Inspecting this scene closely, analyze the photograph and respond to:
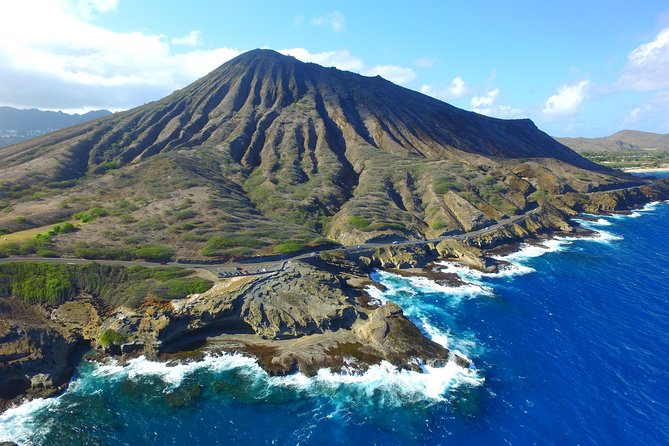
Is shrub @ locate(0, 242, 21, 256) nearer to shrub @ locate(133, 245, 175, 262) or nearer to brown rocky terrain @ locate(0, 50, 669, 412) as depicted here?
brown rocky terrain @ locate(0, 50, 669, 412)

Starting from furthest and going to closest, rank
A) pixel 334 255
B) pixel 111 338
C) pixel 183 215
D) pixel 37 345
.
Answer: pixel 183 215 → pixel 334 255 → pixel 111 338 → pixel 37 345

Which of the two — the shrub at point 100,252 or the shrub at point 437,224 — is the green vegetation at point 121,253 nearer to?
the shrub at point 100,252

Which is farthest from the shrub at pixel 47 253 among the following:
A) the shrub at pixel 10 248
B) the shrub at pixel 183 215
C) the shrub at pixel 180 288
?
the shrub at pixel 183 215

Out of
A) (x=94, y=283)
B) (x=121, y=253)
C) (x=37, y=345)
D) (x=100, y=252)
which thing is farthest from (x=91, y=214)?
(x=37, y=345)

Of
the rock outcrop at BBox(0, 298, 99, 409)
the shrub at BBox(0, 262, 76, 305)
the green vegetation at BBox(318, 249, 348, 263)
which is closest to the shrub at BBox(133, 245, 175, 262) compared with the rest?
the shrub at BBox(0, 262, 76, 305)

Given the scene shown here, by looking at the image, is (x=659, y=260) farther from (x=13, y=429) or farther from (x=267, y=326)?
(x=13, y=429)

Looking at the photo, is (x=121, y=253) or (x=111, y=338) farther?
(x=121, y=253)

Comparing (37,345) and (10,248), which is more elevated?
(10,248)

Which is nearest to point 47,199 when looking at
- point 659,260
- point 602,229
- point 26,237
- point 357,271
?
point 26,237

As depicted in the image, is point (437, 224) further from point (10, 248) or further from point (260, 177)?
point (10, 248)
